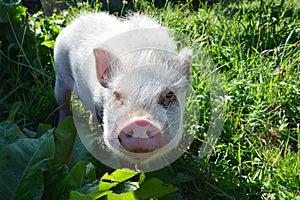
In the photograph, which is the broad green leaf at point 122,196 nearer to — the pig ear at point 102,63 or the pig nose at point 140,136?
the pig nose at point 140,136

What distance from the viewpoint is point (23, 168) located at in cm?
191

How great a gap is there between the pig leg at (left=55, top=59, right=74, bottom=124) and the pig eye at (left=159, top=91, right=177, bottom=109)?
35.2 inches

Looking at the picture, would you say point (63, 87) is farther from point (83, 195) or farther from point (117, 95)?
point (83, 195)

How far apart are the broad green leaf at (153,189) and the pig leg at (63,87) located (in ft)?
3.14

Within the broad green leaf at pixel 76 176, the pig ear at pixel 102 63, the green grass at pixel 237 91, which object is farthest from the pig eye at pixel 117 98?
the green grass at pixel 237 91

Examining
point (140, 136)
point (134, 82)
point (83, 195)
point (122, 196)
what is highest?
point (134, 82)

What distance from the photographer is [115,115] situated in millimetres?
1906

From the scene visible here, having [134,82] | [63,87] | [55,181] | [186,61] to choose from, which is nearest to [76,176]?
[55,181]

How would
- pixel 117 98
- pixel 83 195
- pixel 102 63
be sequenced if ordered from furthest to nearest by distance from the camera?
pixel 102 63, pixel 117 98, pixel 83 195

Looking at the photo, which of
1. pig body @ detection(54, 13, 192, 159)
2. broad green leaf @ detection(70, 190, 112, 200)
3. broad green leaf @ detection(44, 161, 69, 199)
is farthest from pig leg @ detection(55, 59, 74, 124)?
broad green leaf @ detection(70, 190, 112, 200)

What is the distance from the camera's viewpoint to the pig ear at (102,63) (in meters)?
2.07

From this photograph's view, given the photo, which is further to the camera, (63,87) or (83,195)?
(63,87)

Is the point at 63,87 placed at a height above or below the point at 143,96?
below

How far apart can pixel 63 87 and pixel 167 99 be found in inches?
39.0
